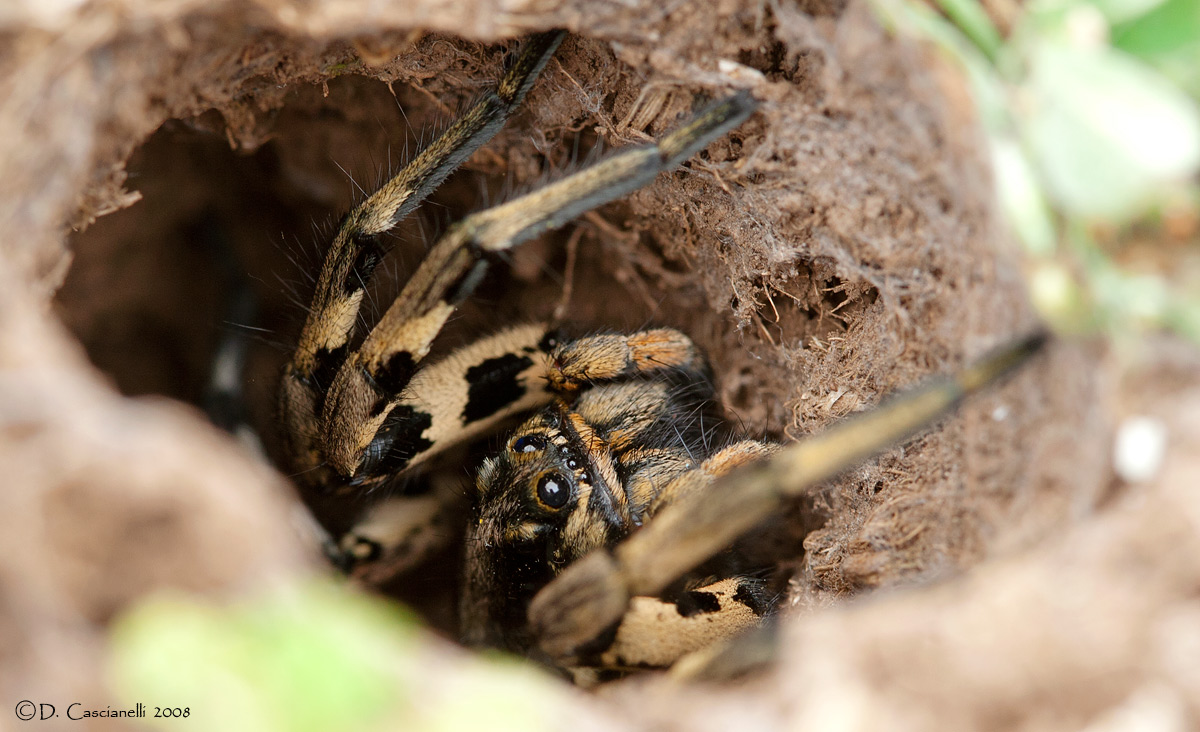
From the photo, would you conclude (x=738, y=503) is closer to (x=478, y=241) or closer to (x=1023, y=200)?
(x=1023, y=200)

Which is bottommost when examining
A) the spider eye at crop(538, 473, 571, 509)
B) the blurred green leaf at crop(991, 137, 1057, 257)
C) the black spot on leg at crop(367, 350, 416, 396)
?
the spider eye at crop(538, 473, 571, 509)

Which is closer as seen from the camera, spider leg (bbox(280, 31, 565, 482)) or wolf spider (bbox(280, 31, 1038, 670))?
wolf spider (bbox(280, 31, 1038, 670))

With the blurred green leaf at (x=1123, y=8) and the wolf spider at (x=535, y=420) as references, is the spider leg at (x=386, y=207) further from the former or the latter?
the blurred green leaf at (x=1123, y=8)

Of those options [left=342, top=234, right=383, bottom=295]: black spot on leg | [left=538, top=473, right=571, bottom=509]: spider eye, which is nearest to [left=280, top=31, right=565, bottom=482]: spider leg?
[left=342, top=234, right=383, bottom=295]: black spot on leg

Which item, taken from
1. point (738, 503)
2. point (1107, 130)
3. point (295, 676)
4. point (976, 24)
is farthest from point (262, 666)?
point (976, 24)

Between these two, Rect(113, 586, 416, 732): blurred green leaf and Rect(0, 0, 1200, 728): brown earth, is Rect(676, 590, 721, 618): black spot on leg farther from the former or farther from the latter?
Rect(113, 586, 416, 732): blurred green leaf

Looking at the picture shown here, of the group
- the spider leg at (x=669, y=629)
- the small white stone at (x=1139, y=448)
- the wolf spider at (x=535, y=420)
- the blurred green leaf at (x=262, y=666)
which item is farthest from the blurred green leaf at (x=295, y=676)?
the small white stone at (x=1139, y=448)

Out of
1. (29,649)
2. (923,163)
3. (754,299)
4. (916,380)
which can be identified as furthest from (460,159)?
(29,649)
